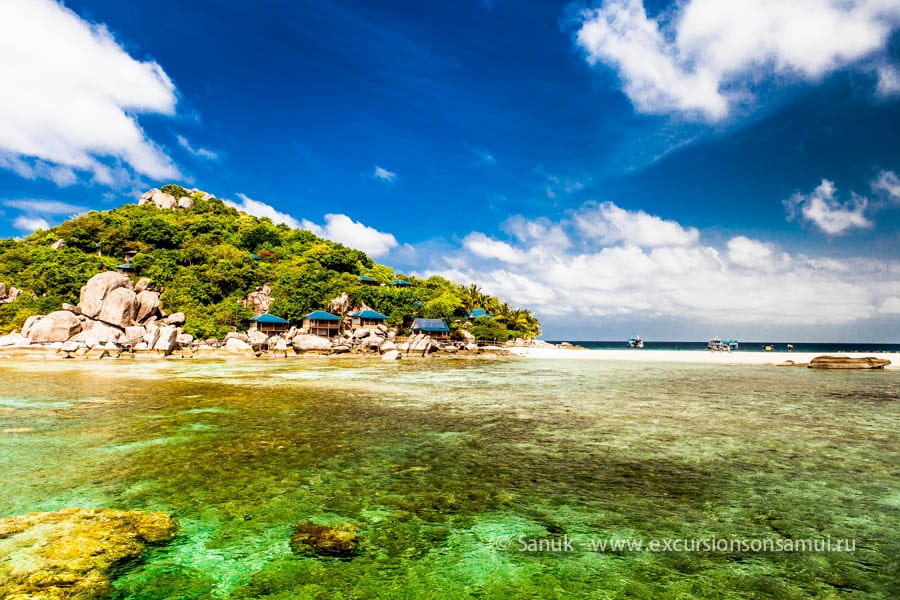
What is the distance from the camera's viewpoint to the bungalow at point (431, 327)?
59.1 meters

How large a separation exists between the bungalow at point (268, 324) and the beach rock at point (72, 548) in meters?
50.8

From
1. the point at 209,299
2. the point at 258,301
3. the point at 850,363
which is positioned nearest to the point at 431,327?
the point at 258,301

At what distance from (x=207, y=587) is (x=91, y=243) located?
75332 mm

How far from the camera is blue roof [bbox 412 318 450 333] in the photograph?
194 feet

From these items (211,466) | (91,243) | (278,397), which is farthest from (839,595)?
(91,243)

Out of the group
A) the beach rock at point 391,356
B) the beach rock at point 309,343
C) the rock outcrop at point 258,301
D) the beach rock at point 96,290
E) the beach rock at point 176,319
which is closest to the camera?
the beach rock at point 391,356

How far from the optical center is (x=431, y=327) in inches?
2329

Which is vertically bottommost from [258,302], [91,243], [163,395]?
[163,395]

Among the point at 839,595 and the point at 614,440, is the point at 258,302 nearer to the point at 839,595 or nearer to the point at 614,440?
the point at 614,440

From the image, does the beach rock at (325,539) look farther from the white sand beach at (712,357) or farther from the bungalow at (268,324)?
A: the bungalow at (268,324)

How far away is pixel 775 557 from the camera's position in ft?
16.4

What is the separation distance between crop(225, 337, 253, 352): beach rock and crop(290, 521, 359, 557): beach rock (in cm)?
4795

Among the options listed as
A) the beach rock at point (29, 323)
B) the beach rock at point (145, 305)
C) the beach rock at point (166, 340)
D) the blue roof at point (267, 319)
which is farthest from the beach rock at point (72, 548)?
the beach rock at point (29, 323)

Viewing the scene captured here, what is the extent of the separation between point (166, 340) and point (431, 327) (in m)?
31.3
